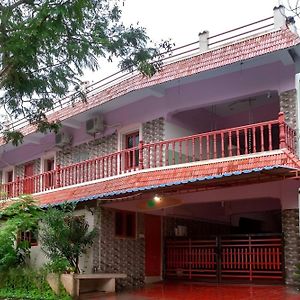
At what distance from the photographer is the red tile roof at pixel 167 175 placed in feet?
37.7

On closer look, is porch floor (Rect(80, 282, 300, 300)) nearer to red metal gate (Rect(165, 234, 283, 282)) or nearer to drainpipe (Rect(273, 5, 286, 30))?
red metal gate (Rect(165, 234, 283, 282))

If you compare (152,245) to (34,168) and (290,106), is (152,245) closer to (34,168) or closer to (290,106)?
(290,106)

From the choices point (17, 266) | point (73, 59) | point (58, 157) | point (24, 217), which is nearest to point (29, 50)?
point (73, 59)

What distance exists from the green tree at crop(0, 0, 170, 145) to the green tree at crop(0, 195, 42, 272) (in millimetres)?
2567

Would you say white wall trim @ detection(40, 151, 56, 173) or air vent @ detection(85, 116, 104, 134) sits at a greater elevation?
air vent @ detection(85, 116, 104, 134)

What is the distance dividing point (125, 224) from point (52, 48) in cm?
633

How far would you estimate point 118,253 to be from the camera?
48.3 ft

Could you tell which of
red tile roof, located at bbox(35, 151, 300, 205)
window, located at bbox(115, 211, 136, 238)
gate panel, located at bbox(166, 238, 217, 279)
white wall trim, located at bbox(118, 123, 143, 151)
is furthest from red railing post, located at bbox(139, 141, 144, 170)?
gate panel, located at bbox(166, 238, 217, 279)

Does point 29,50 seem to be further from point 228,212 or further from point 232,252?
point 228,212

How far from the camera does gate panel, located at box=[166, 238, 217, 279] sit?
14906 millimetres

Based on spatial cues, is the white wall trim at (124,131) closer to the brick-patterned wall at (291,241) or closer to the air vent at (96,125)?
the air vent at (96,125)

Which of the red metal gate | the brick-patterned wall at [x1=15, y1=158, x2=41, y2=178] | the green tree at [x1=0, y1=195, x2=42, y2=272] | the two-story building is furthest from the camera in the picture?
the brick-patterned wall at [x1=15, y1=158, x2=41, y2=178]

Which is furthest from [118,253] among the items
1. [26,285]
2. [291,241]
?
[291,241]

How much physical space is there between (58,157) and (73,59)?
918cm
